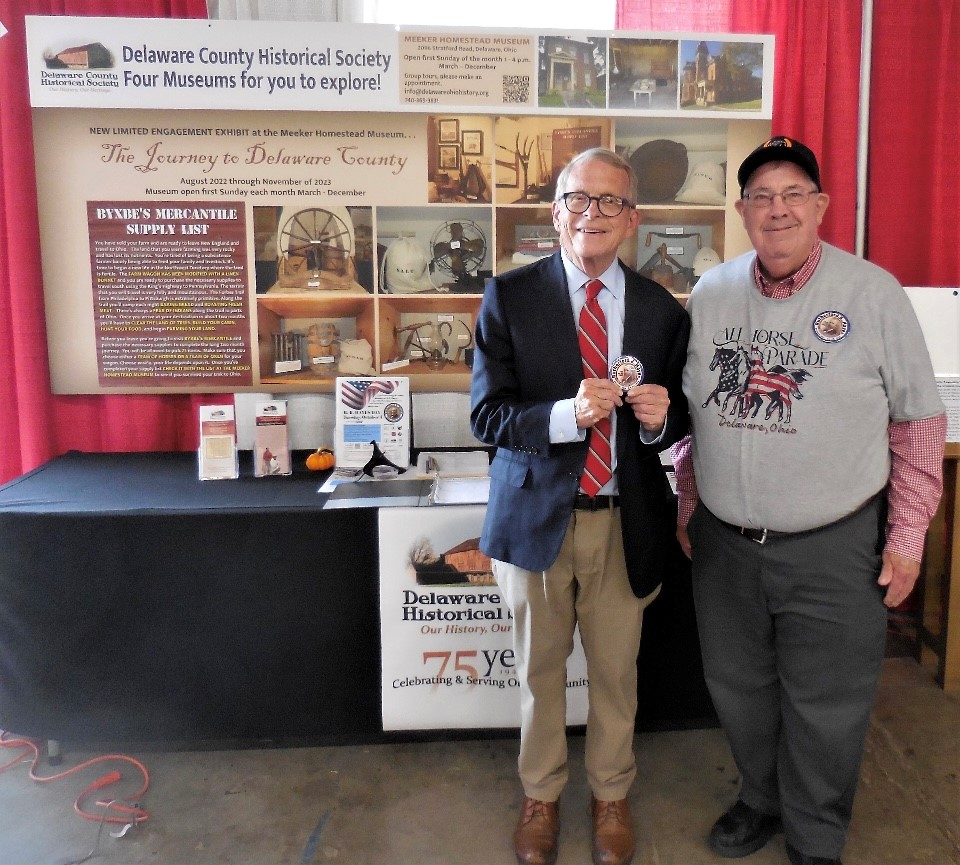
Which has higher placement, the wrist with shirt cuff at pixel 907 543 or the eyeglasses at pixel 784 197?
the eyeglasses at pixel 784 197

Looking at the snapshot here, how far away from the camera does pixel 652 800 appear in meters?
1.91

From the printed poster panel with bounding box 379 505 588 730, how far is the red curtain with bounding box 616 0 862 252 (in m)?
1.95

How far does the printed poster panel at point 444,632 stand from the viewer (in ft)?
6.59

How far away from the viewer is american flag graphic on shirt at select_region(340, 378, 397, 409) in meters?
2.42

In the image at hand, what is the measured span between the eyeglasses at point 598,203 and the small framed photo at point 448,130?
4.05 feet

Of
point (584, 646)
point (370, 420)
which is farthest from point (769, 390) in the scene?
point (370, 420)

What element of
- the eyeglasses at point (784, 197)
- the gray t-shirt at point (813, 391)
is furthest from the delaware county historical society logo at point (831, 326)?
the eyeglasses at point (784, 197)

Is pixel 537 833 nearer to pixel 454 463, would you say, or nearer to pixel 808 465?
pixel 808 465

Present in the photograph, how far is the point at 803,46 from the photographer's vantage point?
268 cm

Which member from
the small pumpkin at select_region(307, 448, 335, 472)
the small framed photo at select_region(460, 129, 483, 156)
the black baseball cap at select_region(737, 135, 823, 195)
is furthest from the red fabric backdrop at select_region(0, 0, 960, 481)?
the black baseball cap at select_region(737, 135, 823, 195)

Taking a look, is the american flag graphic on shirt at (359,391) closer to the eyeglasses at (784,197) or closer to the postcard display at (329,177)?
the postcard display at (329,177)

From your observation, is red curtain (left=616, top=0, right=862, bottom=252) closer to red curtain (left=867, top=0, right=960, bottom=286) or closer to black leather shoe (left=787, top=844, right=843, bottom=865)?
red curtain (left=867, top=0, right=960, bottom=286)

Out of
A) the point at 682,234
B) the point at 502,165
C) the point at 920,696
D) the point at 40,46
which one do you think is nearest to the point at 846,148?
the point at 682,234

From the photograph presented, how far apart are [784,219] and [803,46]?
5.61ft
